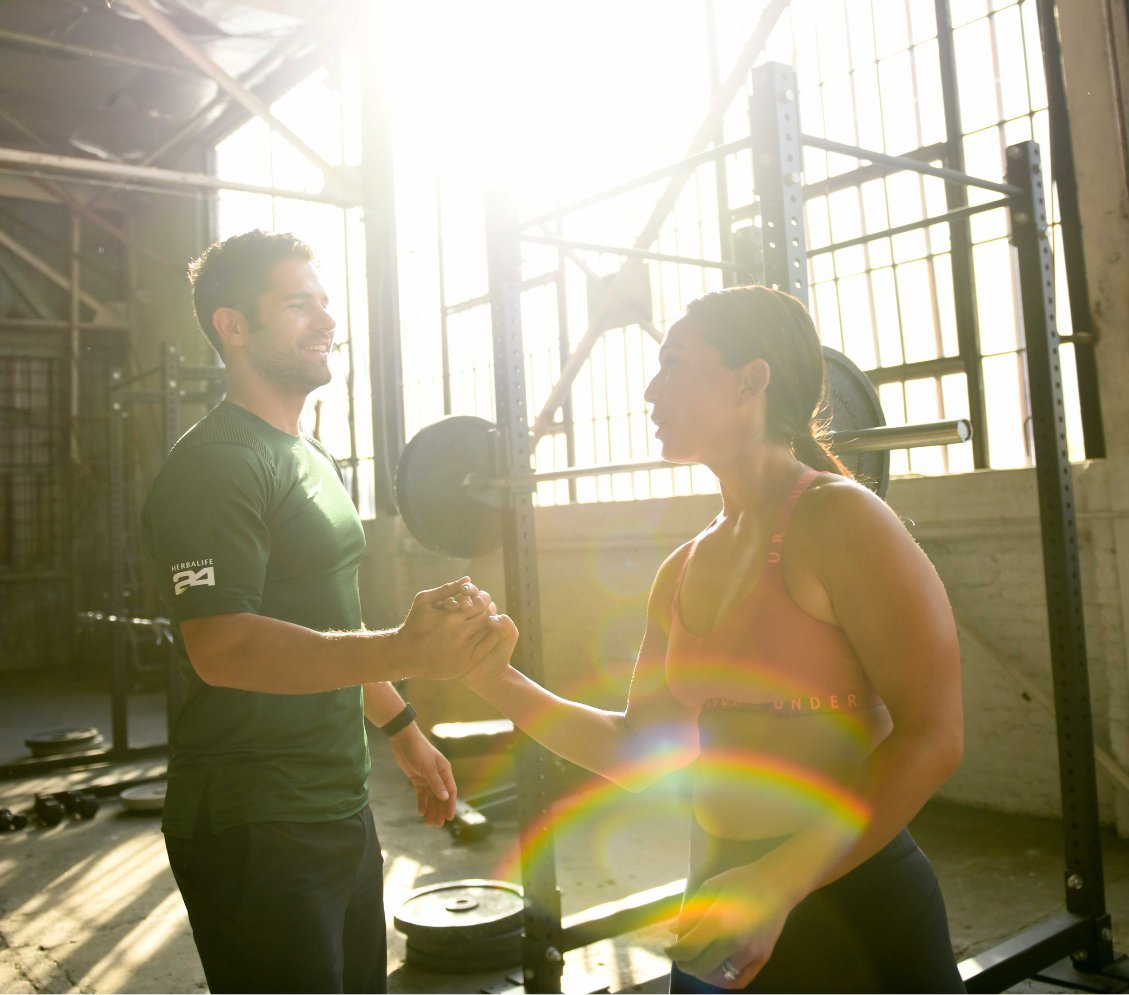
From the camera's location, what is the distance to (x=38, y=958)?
128 inches

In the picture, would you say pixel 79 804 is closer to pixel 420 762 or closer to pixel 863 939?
pixel 420 762

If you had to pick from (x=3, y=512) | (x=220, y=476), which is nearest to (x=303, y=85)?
(x=3, y=512)

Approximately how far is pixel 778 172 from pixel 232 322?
4.12 feet

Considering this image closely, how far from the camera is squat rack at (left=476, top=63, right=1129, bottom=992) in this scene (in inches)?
107

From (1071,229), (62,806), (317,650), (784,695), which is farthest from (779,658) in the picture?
(62,806)

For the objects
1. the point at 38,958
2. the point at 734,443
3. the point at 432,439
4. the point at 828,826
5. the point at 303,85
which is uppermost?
the point at 303,85

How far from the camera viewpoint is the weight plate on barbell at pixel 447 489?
334 cm

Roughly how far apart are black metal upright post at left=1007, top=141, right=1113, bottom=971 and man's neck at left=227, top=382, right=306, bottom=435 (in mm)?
2180

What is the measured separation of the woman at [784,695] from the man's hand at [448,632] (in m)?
0.13

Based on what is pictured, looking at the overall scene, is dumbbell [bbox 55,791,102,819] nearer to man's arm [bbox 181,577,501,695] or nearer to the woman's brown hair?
man's arm [bbox 181,577,501,695]

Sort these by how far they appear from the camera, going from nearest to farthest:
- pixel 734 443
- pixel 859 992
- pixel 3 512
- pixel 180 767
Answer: pixel 859 992 → pixel 734 443 → pixel 180 767 → pixel 3 512

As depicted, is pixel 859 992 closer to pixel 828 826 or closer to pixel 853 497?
pixel 828 826

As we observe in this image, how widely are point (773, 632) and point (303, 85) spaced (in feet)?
29.2

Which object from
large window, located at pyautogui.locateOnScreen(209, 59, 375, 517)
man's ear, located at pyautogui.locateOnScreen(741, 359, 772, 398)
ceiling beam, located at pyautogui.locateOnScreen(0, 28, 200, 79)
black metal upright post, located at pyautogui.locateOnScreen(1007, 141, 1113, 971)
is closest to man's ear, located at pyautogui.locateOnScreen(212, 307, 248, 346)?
man's ear, located at pyautogui.locateOnScreen(741, 359, 772, 398)
